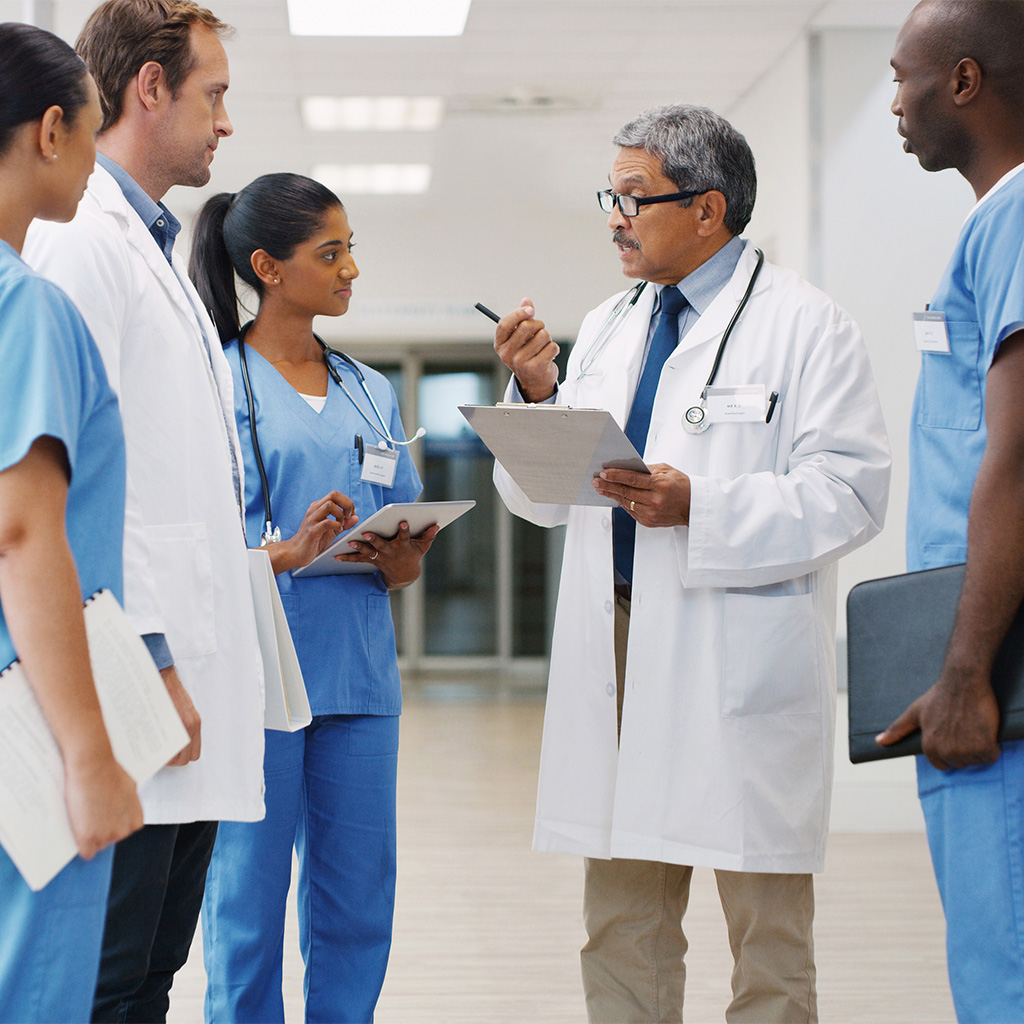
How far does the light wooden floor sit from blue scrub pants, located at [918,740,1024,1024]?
1.34 meters

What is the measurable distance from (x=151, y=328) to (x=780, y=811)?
1283mm

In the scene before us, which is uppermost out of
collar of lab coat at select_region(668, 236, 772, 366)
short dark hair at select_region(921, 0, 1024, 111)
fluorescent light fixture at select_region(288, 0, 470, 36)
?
fluorescent light fixture at select_region(288, 0, 470, 36)

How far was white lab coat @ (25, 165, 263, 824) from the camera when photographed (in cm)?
134

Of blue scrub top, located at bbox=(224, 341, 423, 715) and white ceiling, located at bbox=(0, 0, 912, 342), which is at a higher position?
white ceiling, located at bbox=(0, 0, 912, 342)

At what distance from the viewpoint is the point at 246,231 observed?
2.27 meters

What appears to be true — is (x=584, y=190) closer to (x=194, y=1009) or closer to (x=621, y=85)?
(x=621, y=85)

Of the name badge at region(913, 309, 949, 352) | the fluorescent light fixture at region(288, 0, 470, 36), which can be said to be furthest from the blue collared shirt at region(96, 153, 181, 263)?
the fluorescent light fixture at region(288, 0, 470, 36)

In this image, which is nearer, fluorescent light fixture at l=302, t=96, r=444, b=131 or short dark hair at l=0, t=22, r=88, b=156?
short dark hair at l=0, t=22, r=88, b=156

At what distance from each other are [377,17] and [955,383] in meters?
4.23

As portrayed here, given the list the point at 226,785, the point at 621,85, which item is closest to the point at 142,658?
the point at 226,785

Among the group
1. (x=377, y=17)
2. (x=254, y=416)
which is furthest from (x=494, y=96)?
(x=254, y=416)

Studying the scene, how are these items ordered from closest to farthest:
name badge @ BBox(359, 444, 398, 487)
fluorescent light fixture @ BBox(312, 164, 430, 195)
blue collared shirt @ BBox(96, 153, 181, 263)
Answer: blue collared shirt @ BBox(96, 153, 181, 263) < name badge @ BBox(359, 444, 398, 487) < fluorescent light fixture @ BBox(312, 164, 430, 195)

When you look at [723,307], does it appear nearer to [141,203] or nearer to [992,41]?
[992,41]

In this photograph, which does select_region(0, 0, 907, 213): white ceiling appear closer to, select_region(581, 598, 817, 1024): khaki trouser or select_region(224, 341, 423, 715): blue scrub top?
select_region(224, 341, 423, 715): blue scrub top
